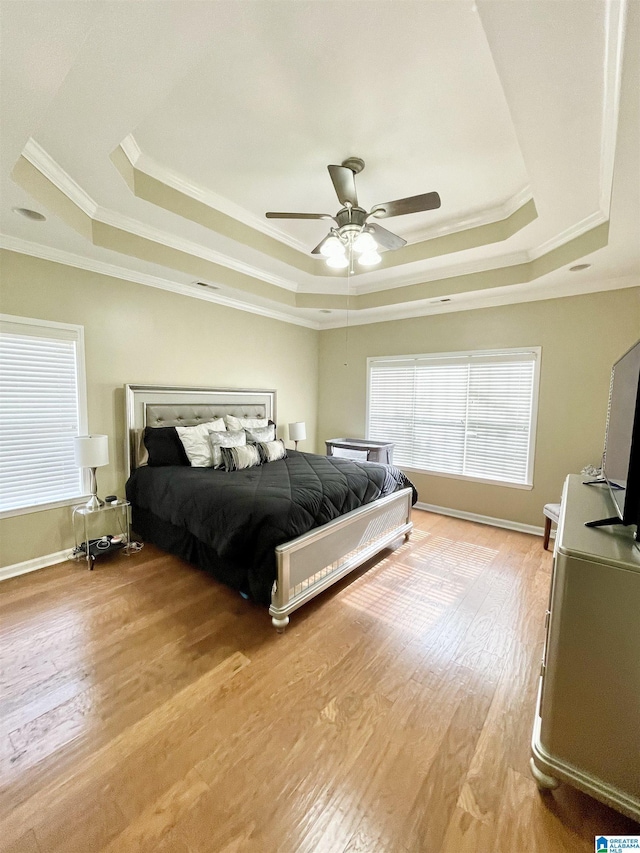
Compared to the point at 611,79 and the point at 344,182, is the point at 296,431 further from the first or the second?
the point at 611,79

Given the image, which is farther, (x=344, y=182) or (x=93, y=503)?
(x=93, y=503)

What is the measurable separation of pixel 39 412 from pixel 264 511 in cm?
216

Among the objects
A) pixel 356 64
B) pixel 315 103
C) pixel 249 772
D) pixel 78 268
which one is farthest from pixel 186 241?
pixel 249 772

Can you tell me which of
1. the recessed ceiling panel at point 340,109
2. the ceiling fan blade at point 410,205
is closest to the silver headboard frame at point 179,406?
the recessed ceiling panel at point 340,109

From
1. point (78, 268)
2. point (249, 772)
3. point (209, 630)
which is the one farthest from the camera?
point (78, 268)

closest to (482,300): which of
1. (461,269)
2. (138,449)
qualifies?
(461,269)

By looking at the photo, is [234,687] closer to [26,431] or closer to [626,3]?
[26,431]

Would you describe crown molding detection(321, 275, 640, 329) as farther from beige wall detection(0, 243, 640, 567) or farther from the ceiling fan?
the ceiling fan

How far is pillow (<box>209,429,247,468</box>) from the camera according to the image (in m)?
3.36

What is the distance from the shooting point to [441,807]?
4.08 feet

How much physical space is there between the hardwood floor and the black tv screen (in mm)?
1087

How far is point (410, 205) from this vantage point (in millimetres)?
2098

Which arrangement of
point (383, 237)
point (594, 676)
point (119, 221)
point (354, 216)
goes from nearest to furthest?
1. point (594, 676)
2. point (354, 216)
3. point (383, 237)
4. point (119, 221)

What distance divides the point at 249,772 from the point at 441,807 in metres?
0.73
